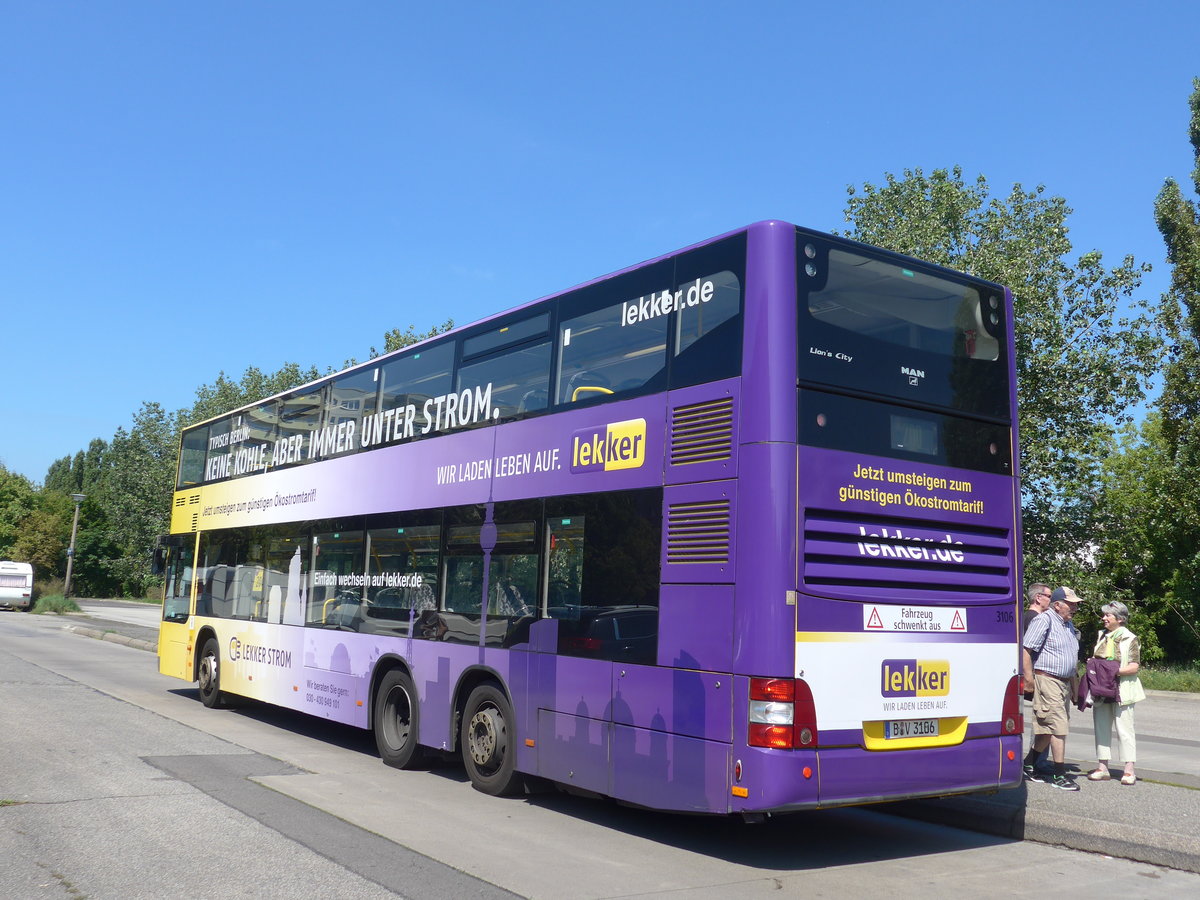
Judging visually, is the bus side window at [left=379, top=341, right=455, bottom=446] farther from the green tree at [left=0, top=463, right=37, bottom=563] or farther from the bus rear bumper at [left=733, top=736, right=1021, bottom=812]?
the green tree at [left=0, top=463, right=37, bottom=563]

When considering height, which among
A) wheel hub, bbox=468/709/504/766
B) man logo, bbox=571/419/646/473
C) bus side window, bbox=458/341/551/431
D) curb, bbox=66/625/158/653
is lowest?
curb, bbox=66/625/158/653

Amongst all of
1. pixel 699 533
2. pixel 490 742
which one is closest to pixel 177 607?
pixel 490 742

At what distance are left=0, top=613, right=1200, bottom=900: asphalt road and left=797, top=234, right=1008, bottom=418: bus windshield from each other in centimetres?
319

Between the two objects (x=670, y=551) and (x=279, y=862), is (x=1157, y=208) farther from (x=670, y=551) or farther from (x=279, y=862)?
(x=279, y=862)

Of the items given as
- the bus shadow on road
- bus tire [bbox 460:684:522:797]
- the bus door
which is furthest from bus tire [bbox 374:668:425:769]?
the bus door

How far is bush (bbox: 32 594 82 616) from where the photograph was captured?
159ft

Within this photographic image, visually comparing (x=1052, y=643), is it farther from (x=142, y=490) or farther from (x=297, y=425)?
(x=142, y=490)

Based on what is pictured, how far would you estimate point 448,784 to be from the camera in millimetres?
9594

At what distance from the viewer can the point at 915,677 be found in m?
7.04

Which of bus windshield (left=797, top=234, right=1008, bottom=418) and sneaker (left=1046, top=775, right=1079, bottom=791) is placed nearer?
bus windshield (left=797, top=234, right=1008, bottom=418)

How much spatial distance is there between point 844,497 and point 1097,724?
16.8 feet

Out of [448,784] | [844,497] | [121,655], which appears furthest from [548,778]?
[121,655]

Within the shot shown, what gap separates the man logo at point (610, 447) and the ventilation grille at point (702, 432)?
380mm

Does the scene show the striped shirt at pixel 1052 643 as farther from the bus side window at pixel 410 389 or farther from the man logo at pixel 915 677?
the bus side window at pixel 410 389
